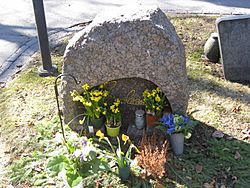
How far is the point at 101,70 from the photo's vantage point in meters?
3.17

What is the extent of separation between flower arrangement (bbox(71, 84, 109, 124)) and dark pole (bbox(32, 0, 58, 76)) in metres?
1.28

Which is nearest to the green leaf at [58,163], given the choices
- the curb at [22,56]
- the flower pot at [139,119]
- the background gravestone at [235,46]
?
the flower pot at [139,119]

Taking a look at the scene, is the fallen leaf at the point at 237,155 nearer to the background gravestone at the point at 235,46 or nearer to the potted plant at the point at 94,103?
the potted plant at the point at 94,103

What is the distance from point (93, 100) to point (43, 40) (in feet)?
4.82

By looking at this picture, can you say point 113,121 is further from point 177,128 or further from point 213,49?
point 213,49

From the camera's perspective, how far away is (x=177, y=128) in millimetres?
3080

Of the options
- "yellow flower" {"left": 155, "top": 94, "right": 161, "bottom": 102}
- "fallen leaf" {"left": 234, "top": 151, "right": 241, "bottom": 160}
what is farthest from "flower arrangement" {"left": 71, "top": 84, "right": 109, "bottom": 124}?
"fallen leaf" {"left": 234, "top": 151, "right": 241, "bottom": 160}

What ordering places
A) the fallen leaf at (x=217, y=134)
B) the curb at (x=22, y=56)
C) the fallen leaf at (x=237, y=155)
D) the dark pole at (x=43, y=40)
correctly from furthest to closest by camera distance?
the curb at (x=22, y=56) → the dark pole at (x=43, y=40) → the fallen leaf at (x=217, y=134) → the fallen leaf at (x=237, y=155)

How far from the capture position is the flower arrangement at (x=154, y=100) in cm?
323

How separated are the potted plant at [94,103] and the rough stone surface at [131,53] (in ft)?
0.24

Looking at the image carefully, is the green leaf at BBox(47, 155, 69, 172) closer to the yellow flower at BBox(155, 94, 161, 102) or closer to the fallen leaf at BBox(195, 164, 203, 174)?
the yellow flower at BBox(155, 94, 161, 102)

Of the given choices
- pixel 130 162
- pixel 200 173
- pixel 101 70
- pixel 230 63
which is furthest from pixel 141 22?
pixel 230 63

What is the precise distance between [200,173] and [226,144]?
1.53 ft

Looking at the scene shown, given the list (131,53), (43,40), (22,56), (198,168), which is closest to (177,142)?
(198,168)
